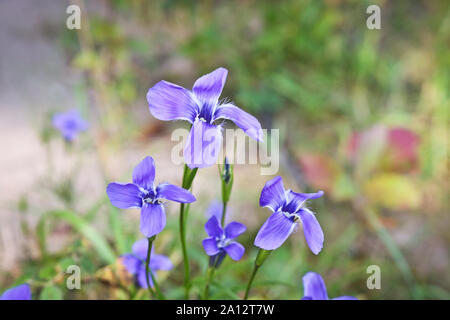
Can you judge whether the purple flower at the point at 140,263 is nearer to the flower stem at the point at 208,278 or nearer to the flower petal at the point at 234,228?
the flower stem at the point at 208,278

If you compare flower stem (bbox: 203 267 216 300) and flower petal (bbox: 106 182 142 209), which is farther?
flower stem (bbox: 203 267 216 300)

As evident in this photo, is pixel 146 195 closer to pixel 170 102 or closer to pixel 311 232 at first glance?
pixel 170 102

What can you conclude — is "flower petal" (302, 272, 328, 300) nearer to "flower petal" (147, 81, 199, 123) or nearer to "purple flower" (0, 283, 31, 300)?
"flower petal" (147, 81, 199, 123)

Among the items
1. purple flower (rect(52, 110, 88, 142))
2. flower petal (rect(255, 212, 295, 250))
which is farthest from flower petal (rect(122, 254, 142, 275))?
purple flower (rect(52, 110, 88, 142))

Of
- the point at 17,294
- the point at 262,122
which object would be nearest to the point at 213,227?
the point at 17,294

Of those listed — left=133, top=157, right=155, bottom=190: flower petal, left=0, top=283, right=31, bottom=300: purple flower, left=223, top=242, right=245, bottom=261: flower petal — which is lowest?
left=0, top=283, right=31, bottom=300: purple flower
